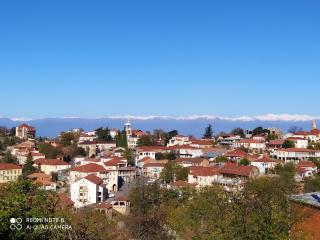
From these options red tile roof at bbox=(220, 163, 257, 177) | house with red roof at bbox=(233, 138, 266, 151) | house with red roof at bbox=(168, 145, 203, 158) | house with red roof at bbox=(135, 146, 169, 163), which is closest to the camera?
red tile roof at bbox=(220, 163, 257, 177)

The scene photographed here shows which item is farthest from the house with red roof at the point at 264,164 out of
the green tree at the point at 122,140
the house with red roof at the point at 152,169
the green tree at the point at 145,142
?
the green tree at the point at 122,140

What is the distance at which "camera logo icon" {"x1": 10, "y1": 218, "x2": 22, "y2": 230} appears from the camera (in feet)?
38.5

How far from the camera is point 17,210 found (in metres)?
12.5

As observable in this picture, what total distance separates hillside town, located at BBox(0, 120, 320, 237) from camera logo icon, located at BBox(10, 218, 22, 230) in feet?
62.8

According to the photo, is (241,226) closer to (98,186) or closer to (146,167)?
(98,186)

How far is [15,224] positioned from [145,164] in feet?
150

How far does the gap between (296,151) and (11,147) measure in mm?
42062

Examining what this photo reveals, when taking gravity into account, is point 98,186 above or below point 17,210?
below

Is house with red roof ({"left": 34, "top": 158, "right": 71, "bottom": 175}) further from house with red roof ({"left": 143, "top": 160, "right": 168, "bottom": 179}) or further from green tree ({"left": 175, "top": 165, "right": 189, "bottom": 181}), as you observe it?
green tree ({"left": 175, "top": 165, "right": 189, "bottom": 181})

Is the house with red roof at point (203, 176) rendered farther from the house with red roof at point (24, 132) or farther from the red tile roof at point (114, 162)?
the house with red roof at point (24, 132)

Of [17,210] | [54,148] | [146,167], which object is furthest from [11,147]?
[17,210]

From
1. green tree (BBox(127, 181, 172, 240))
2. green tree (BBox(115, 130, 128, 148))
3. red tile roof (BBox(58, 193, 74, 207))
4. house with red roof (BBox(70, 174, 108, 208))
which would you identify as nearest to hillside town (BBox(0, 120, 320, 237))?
house with red roof (BBox(70, 174, 108, 208))

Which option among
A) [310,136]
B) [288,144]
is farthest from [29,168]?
[310,136]

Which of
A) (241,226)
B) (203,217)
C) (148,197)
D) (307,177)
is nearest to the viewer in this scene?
(241,226)
